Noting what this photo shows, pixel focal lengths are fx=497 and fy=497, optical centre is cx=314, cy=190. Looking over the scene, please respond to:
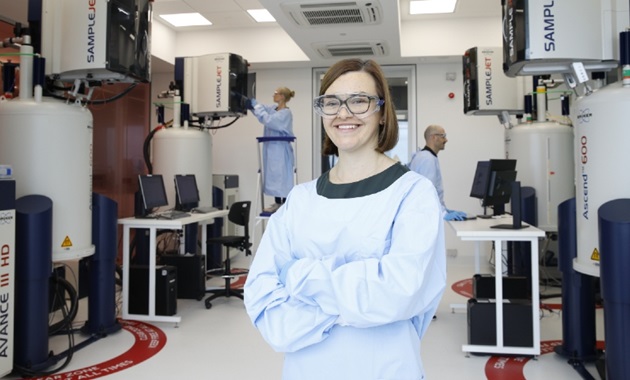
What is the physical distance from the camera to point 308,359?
1.19m

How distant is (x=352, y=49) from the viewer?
578cm

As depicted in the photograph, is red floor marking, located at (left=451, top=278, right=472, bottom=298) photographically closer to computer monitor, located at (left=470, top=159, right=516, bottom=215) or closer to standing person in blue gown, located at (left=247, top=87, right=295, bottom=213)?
computer monitor, located at (left=470, top=159, right=516, bottom=215)

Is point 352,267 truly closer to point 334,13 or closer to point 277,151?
point 334,13

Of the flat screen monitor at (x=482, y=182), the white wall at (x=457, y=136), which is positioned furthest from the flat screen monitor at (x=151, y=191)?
the white wall at (x=457, y=136)

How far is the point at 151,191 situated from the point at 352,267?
11.8ft

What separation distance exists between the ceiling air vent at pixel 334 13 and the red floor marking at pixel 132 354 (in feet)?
9.48

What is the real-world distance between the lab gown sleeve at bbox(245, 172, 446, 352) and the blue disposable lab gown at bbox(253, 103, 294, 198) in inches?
152

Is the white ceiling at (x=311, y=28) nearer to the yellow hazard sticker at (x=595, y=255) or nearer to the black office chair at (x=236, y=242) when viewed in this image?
the black office chair at (x=236, y=242)

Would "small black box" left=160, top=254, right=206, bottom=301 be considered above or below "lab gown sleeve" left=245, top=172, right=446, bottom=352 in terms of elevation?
below

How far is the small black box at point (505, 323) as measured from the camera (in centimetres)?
326

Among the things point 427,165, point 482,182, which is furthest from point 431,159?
point 482,182

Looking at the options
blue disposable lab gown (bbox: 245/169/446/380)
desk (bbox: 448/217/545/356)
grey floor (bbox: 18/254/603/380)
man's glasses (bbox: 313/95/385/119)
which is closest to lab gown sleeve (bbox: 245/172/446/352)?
blue disposable lab gown (bbox: 245/169/446/380)

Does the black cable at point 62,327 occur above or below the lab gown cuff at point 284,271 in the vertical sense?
below

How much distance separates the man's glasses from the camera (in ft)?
4.01
